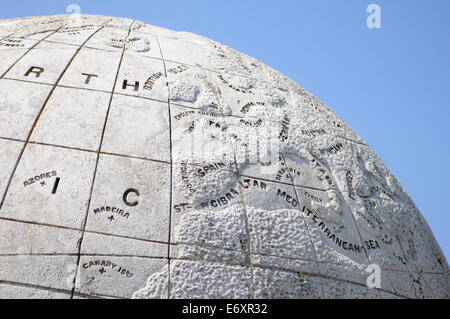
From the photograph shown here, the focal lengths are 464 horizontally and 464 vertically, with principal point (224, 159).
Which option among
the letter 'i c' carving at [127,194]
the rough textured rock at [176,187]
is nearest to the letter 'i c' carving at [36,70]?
the rough textured rock at [176,187]

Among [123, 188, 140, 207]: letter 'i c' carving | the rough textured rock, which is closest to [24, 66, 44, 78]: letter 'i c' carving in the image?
the rough textured rock

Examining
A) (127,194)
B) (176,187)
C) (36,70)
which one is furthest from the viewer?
(36,70)

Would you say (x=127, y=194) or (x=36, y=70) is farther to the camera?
(x=36, y=70)

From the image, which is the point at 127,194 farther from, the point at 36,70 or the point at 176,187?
the point at 36,70

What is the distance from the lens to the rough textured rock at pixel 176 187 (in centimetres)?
363

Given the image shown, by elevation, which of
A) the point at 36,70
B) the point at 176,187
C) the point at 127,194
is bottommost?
the point at 127,194

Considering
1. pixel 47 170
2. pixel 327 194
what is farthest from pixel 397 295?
pixel 47 170

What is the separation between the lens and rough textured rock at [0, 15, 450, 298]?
3.63 metres

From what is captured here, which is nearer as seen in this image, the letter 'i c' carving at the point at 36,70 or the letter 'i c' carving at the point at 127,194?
the letter 'i c' carving at the point at 127,194

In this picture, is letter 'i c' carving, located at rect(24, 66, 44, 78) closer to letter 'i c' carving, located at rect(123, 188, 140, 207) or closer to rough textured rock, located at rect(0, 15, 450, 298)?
rough textured rock, located at rect(0, 15, 450, 298)

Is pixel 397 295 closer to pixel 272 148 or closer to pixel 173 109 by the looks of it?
pixel 272 148

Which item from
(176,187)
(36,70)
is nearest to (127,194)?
(176,187)

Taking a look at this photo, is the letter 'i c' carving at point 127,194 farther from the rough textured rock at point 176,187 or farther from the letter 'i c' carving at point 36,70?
the letter 'i c' carving at point 36,70

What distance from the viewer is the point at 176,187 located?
4.12 m
